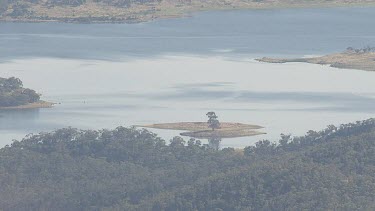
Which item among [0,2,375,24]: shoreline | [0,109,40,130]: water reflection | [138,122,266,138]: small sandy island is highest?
[0,2,375,24]: shoreline

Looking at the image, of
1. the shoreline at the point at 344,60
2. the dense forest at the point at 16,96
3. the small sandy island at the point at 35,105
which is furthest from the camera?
the shoreline at the point at 344,60

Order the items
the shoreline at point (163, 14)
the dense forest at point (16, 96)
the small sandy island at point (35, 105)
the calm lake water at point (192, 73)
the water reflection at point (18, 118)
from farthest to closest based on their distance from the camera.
→ the shoreline at point (163, 14) → the dense forest at point (16, 96) → the small sandy island at point (35, 105) → the calm lake water at point (192, 73) → the water reflection at point (18, 118)

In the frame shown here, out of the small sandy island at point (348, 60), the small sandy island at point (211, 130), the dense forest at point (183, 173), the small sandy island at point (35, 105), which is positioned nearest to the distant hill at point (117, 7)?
the small sandy island at point (348, 60)

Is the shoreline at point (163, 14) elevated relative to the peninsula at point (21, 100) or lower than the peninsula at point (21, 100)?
elevated

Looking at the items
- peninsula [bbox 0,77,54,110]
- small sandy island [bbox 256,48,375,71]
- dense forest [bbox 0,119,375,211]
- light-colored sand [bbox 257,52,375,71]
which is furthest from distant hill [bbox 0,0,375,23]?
dense forest [bbox 0,119,375,211]

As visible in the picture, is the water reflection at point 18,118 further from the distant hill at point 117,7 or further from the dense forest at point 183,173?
the distant hill at point 117,7

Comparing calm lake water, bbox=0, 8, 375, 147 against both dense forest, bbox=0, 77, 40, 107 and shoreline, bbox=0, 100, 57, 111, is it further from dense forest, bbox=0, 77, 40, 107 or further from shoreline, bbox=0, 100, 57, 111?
dense forest, bbox=0, 77, 40, 107

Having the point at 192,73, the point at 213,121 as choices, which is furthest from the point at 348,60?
the point at 213,121
